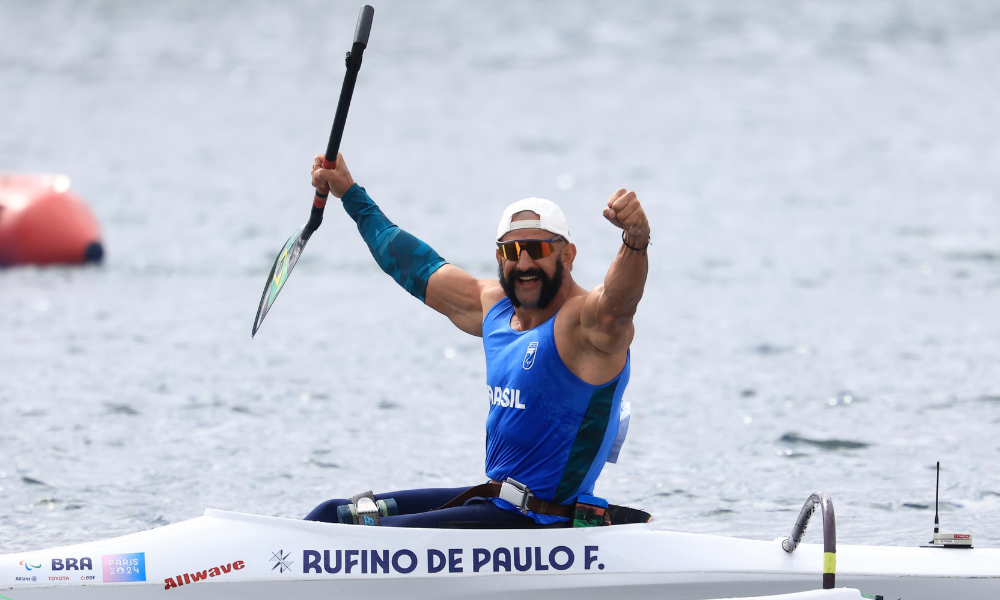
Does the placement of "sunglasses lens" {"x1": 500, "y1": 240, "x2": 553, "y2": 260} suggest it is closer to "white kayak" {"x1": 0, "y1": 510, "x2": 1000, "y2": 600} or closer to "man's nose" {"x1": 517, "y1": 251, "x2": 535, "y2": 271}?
"man's nose" {"x1": 517, "y1": 251, "x2": 535, "y2": 271}

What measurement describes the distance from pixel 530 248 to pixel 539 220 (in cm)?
12

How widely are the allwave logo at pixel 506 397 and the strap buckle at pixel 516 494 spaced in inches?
13.1

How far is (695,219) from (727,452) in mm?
11199

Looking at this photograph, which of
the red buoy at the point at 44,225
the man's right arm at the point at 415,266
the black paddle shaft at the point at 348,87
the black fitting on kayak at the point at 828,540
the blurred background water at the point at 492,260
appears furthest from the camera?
the red buoy at the point at 44,225

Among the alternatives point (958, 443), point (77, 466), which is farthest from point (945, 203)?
point (77, 466)

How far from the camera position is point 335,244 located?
19250 millimetres

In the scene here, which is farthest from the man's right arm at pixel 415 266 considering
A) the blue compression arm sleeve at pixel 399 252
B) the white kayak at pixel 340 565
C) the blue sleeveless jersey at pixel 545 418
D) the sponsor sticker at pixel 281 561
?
the sponsor sticker at pixel 281 561

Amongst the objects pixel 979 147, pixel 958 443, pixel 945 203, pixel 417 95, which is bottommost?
pixel 958 443

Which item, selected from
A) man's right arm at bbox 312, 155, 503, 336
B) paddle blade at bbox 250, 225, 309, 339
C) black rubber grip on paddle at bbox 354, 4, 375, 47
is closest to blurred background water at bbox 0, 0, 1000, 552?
paddle blade at bbox 250, 225, 309, 339

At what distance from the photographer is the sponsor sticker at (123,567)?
5.53 meters

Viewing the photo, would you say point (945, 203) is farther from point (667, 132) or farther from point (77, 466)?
point (77, 466)

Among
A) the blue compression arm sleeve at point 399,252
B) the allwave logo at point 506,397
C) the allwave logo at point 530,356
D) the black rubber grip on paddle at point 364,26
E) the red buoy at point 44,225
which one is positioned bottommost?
the allwave logo at point 506,397

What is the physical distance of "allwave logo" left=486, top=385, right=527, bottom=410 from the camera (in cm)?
564

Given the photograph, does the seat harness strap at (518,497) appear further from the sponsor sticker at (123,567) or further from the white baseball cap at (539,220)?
the sponsor sticker at (123,567)
